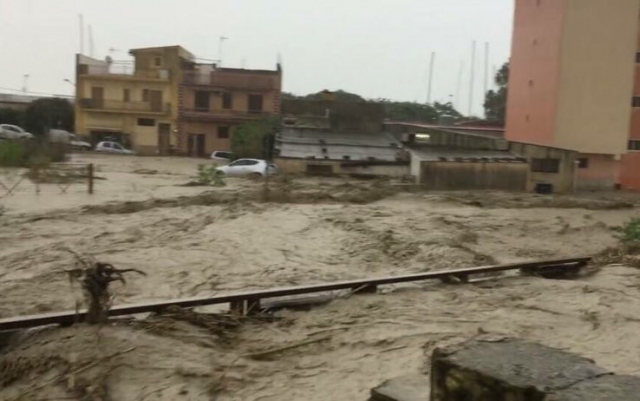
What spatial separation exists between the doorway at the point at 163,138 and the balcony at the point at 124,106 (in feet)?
3.76

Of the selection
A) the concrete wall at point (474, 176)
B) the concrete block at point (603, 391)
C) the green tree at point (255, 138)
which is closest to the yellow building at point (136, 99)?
the green tree at point (255, 138)

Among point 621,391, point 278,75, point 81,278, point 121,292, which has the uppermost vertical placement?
point 278,75

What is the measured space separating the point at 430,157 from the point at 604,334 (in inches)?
946

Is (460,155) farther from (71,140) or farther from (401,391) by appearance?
(401,391)

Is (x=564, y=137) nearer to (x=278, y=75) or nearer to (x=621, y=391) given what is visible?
(x=278, y=75)

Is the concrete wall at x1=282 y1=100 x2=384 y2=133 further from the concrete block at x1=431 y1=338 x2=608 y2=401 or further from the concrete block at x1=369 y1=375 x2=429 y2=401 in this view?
the concrete block at x1=431 y1=338 x2=608 y2=401

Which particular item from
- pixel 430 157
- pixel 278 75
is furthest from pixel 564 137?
pixel 278 75

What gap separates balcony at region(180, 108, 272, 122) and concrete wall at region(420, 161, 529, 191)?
1995 cm

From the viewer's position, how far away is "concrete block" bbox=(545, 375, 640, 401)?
291 cm

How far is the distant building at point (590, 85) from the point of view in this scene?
32.9 metres

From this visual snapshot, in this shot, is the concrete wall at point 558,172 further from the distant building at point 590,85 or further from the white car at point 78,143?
the white car at point 78,143

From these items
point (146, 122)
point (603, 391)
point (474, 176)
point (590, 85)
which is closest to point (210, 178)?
point (474, 176)

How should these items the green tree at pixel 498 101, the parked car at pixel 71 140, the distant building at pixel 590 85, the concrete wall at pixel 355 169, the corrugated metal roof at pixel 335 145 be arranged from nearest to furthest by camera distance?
the distant building at pixel 590 85 → the concrete wall at pixel 355 169 → the corrugated metal roof at pixel 335 145 → the parked car at pixel 71 140 → the green tree at pixel 498 101

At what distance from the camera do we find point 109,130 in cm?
5097
